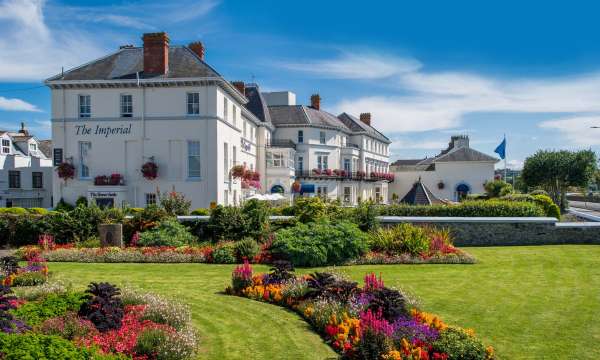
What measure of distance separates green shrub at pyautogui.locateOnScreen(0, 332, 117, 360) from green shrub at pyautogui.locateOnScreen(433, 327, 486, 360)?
4862 mm

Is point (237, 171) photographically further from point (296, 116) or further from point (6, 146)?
point (6, 146)

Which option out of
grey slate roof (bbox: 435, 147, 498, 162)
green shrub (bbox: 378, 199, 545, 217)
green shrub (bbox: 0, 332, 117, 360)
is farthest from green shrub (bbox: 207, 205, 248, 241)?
grey slate roof (bbox: 435, 147, 498, 162)

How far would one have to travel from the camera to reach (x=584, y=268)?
14586 mm

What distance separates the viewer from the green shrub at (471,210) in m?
21.6

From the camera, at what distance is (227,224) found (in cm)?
1972

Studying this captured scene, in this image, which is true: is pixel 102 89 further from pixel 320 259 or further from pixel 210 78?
pixel 320 259

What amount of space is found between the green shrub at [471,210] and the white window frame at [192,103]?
48.2 ft

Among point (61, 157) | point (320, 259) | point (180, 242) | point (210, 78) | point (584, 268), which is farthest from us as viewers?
point (61, 157)

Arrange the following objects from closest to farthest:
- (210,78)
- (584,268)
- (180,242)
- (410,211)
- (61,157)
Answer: (584,268)
(180,242)
(410,211)
(210,78)
(61,157)

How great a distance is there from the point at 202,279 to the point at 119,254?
526 cm

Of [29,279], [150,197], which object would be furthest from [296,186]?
[29,279]

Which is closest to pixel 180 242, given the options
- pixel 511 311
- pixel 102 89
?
pixel 511 311

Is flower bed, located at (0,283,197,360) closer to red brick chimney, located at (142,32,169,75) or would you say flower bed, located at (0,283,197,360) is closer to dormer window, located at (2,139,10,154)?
red brick chimney, located at (142,32,169,75)

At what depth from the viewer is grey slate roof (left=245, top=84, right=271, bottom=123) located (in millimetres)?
44938
